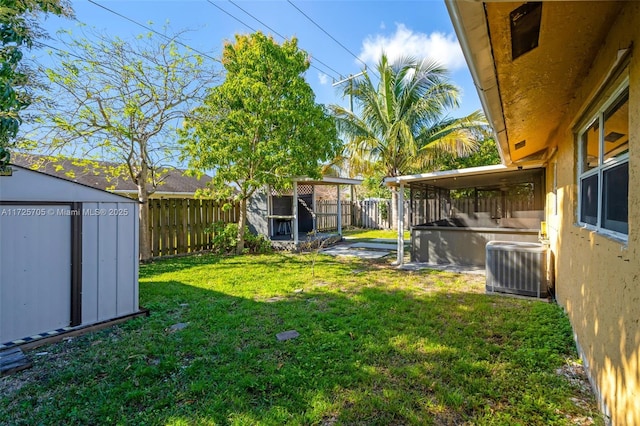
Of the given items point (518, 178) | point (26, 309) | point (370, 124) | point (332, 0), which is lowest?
point (26, 309)

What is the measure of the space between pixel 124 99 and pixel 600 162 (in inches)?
355

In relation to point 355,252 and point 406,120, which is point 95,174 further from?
point 406,120

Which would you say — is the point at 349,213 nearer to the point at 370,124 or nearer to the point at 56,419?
the point at 370,124

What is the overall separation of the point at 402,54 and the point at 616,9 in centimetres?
1269

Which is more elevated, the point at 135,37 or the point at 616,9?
the point at 135,37

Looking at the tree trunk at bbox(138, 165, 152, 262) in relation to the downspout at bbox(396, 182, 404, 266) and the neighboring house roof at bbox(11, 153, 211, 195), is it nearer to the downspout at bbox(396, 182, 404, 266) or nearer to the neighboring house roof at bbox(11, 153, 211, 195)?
the neighboring house roof at bbox(11, 153, 211, 195)

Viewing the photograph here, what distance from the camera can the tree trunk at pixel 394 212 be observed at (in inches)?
611

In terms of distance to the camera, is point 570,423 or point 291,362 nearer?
point 570,423

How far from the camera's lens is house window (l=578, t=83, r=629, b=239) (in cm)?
220

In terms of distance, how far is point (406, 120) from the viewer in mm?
13070

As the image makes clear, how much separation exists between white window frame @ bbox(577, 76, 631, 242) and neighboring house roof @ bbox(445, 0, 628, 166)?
394mm

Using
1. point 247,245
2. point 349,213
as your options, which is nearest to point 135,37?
point 247,245

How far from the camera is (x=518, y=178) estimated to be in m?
9.09

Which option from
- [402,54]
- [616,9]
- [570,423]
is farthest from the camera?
[402,54]
